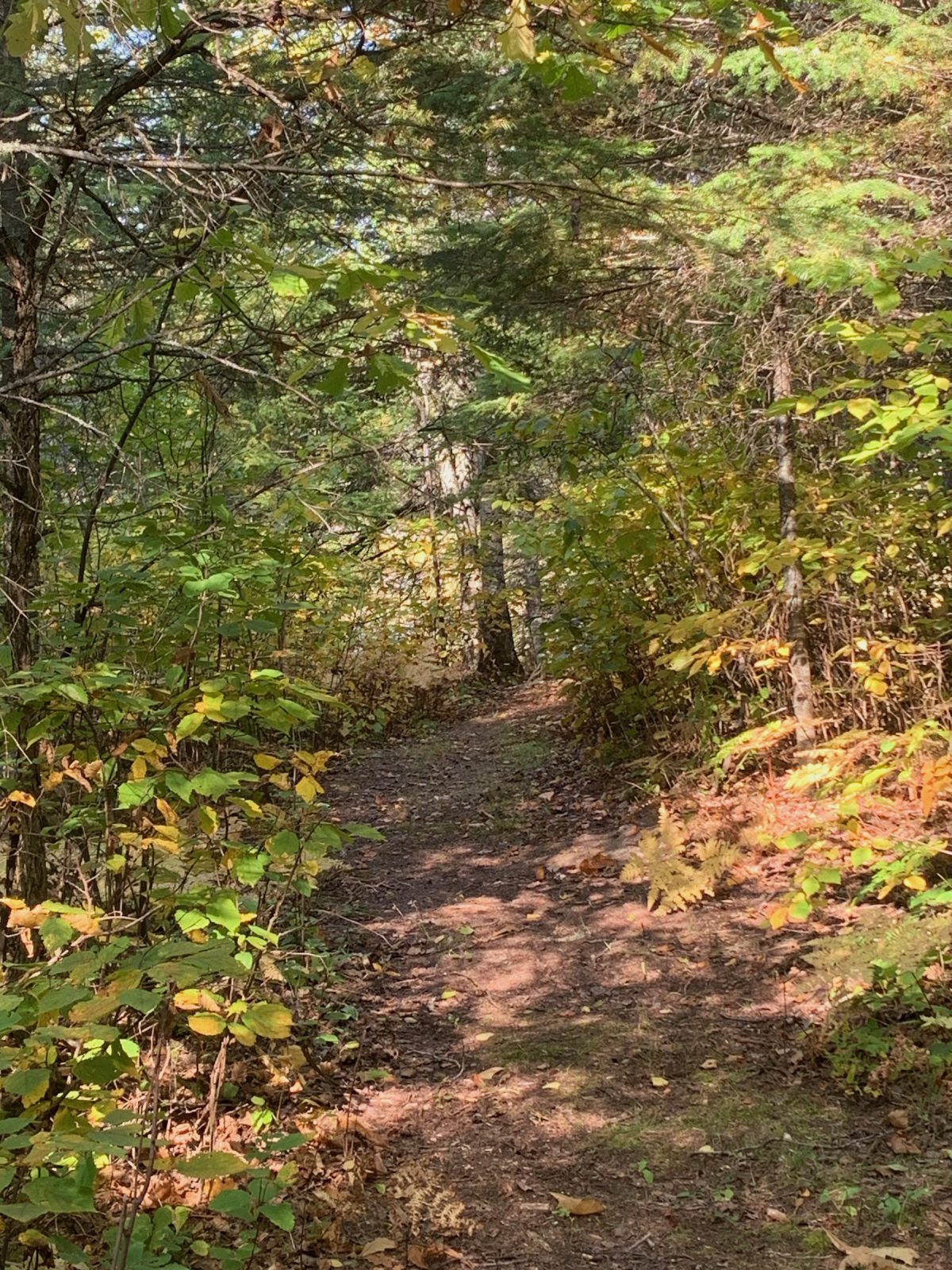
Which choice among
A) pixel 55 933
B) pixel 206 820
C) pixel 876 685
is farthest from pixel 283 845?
pixel 876 685

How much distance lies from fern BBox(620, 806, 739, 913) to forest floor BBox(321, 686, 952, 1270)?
0.36 ft

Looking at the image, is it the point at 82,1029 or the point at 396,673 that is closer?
the point at 82,1029

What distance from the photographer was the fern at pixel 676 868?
530 centimetres

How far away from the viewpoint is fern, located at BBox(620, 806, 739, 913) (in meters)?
5.30

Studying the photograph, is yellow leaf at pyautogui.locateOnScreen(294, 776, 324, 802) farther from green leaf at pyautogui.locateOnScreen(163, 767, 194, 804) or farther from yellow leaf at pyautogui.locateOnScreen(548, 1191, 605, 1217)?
yellow leaf at pyautogui.locateOnScreen(548, 1191, 605, 1217)

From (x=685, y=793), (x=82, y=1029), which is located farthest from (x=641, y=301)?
(x=82, y=1029)

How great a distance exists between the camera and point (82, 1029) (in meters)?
2.18

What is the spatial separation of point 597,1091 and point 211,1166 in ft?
7.09

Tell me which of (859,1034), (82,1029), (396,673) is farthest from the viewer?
(396,673)

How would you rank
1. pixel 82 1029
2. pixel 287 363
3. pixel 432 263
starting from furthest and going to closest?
pixel 432 263, pixel 287 363, pixel 82 1029

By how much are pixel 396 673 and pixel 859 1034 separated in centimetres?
905

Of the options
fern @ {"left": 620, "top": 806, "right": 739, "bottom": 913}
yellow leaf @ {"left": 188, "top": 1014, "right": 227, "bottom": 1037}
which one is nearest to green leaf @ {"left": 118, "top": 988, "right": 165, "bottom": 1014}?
yellow leaf @ {"left": 188, "top": 1014, "right": 227, "bottom": 1037}

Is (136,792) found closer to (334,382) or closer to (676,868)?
(334,382)

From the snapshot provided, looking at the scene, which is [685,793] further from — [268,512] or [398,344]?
[398,344]
